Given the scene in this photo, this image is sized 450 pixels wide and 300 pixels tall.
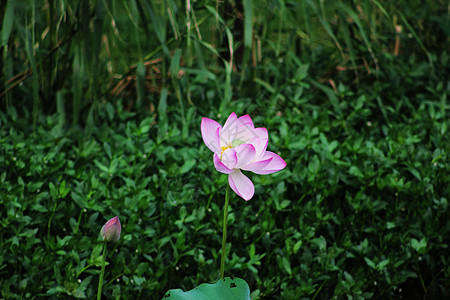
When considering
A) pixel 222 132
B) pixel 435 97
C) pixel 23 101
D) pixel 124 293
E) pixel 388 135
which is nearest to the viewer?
pixel 222 132

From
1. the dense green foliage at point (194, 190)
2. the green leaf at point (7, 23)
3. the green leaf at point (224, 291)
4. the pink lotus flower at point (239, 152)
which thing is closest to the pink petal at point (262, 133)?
the pink lotus flower at point (239, 152)

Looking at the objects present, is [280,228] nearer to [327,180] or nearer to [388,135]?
[327,180]

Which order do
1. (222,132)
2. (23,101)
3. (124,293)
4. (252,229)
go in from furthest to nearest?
(23,101) → (252,229) → (124,293) → (222,132)


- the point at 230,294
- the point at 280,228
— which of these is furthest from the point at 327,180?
the point at 230,294

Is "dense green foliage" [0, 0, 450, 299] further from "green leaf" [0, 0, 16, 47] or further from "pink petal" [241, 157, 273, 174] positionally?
"pink petal" [241, 157, 273, 174]

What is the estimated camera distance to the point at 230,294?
84 centimetres

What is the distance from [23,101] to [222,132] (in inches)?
50.9

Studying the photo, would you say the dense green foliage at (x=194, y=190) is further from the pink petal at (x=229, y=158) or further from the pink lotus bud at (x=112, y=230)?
the pink petal at (x=229, y=158)

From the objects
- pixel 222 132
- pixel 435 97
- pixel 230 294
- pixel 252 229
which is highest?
pixel 222 132

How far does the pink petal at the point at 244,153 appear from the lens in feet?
2.49

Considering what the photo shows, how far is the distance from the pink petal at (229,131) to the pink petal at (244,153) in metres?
0.06

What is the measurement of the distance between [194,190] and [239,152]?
686 mm

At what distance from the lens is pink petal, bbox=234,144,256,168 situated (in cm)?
76

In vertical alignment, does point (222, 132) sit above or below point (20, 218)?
above
